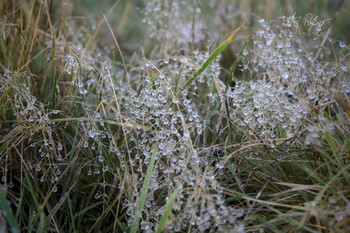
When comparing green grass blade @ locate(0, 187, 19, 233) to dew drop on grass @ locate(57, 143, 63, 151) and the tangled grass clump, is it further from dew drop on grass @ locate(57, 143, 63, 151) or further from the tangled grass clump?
dew drop on grass @ locate(57, 143, 63, 151)

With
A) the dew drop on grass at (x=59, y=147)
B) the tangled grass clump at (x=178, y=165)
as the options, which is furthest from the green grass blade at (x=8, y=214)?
the dew drop on grass at (x=59, y=147)

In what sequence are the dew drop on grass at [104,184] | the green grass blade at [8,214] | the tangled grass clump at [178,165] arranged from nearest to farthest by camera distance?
the green grass blade at [8,214]
the tangled grass clump at [178,165]
the dew drop on grass at [104,184]

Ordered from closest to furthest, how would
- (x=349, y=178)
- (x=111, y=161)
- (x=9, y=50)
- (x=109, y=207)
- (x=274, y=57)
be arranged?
1. (x=349, y=178)
2. (x=109, y=207)
3. (x=111, y=161)
4. (x=274, y=57)
5. (x=9, y=50)

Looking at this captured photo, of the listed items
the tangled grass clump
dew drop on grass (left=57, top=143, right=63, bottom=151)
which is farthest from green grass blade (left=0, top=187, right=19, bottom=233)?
dew drop on grass (left=57, top=143, right=63, bottom=151)

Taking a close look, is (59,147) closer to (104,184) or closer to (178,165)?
(104,184)

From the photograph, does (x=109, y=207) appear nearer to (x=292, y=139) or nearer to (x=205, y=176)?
(x=205, y=176)

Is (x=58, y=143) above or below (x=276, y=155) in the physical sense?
below

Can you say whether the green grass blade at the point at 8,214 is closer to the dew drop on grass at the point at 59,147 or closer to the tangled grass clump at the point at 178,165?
the tangled grass clump at the point at 178,165

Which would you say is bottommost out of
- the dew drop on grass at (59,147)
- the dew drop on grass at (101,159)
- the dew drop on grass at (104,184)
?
the dew drop on grass at (104,184)

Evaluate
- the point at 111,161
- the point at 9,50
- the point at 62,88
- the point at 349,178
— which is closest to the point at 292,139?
the point at 349,178

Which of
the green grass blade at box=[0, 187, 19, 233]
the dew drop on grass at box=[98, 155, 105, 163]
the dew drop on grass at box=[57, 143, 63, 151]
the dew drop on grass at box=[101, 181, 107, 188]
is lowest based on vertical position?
Answer: the dew drop on grass at box=[101, 181, 107, 188]

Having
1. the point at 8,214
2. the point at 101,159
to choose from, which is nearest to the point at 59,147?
the point at 101,159
